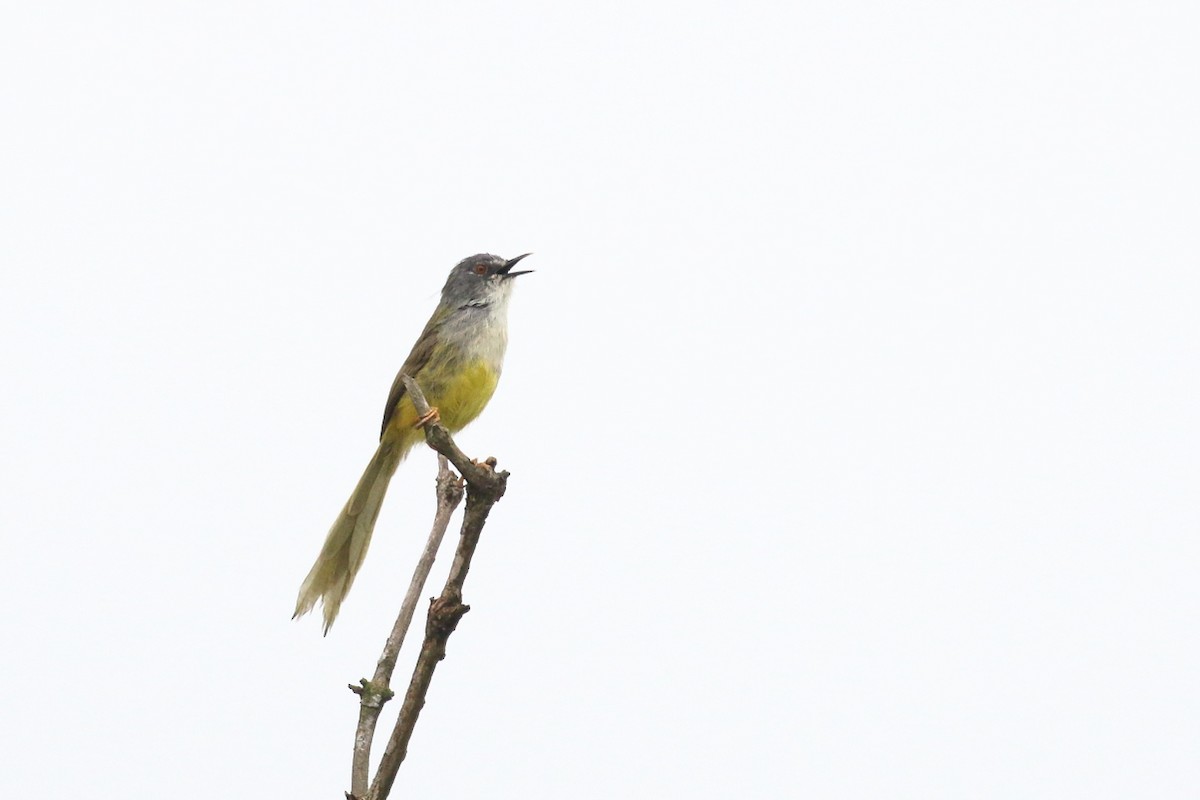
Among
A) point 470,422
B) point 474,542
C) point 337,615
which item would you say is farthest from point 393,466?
point 474,542

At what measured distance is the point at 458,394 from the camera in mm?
6734

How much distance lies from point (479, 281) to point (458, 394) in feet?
3.24

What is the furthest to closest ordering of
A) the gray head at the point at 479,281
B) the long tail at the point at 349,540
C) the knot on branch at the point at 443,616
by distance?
the gray head at the point at 479,281, the long tail at the point at 349,540, the knot on branch at the point at 443,616

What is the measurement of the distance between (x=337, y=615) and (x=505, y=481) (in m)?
2.24

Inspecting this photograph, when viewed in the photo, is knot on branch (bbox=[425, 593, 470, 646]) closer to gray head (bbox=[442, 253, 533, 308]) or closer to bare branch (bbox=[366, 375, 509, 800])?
bare branch (bbox=[366, 375, 509, 800])

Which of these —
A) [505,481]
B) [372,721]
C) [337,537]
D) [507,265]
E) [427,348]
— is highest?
[507,265]

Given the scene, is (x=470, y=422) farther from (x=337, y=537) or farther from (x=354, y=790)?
(x=354, y=790)

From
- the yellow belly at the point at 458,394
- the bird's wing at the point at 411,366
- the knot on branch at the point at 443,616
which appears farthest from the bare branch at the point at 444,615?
the bird's wing at the point at 411,366

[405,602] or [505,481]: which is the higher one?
[505,481]

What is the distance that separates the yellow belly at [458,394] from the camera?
6.73 metres

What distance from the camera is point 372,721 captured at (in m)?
2.90

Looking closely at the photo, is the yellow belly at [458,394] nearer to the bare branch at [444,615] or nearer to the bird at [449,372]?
the bird at [449,372]

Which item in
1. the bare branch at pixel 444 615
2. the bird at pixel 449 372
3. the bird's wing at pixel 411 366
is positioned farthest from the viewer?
the bird's wing at pixel 411 366

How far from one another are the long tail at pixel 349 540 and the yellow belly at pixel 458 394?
0.23 m
